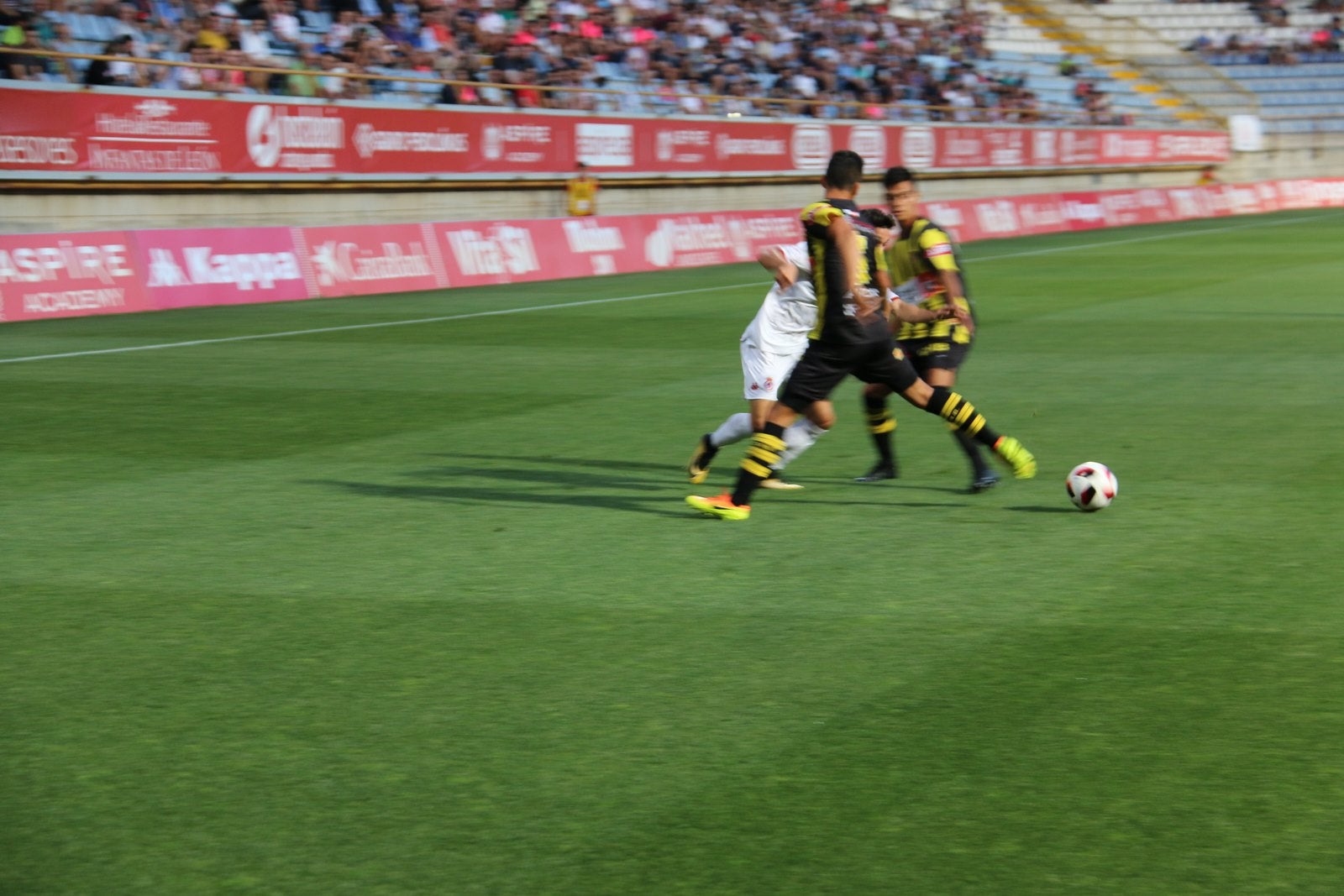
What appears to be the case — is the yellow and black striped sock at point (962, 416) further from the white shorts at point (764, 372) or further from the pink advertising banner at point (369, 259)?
the pink advertising banner at point (369, 259)

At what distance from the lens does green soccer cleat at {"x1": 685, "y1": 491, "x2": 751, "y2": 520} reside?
8.17 metres

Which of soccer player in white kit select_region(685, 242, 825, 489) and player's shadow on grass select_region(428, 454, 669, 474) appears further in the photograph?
player's shadow on grass select_region(428, 454, 669, 474)

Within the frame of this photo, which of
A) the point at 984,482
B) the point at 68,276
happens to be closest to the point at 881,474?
the point at 984,482

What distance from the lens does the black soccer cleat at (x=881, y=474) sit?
30.9 feet

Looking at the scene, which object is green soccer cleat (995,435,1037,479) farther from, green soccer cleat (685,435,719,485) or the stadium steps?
the stadium steps

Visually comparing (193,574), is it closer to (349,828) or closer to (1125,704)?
(349,828)

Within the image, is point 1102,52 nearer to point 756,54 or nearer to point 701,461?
point 756,54

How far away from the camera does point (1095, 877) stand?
12.6 ft

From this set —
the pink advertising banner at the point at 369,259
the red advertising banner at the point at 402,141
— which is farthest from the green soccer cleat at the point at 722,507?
the red advertising banner at the point at 402,141

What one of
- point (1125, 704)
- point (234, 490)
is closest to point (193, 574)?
point (234, 490)

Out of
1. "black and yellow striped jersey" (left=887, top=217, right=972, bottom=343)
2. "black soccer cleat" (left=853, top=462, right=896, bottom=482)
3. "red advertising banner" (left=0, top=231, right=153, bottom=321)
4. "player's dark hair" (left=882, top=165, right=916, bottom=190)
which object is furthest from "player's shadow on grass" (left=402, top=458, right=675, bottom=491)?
"red advertising banner" (left=0, top=231, right=153, bottom=321)

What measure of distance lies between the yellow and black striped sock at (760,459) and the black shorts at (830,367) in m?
0.16

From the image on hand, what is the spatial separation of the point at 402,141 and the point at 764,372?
21.3 m

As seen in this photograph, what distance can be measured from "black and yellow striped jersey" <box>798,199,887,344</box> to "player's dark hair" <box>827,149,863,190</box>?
0.10m
